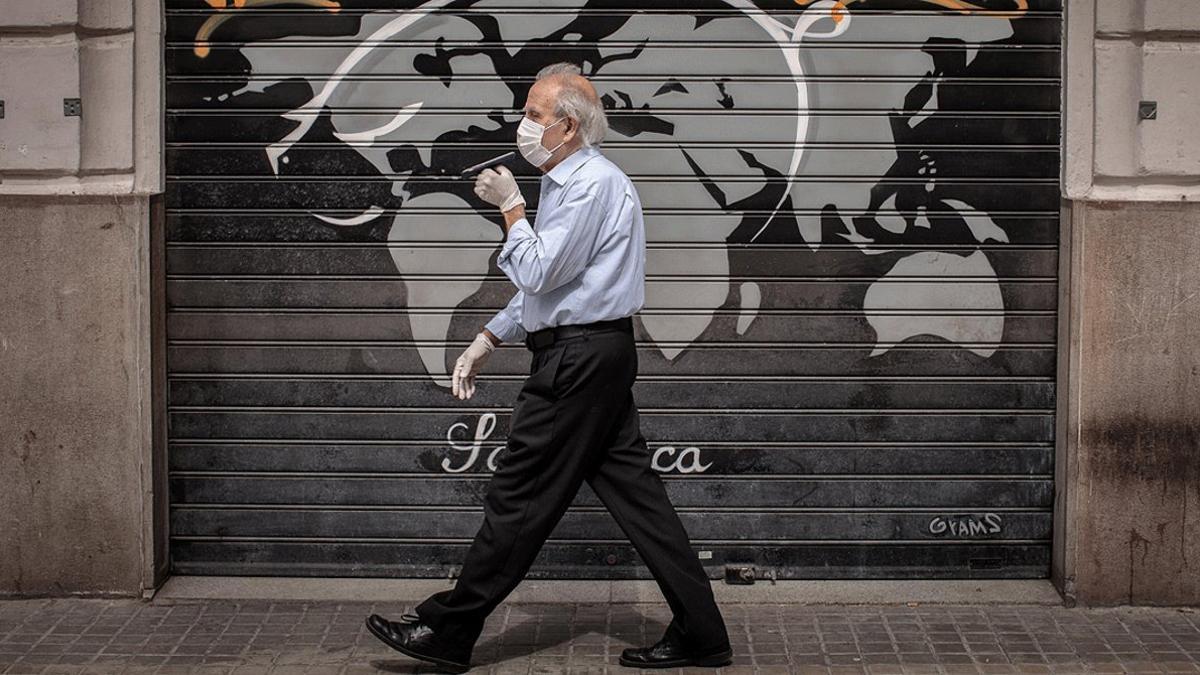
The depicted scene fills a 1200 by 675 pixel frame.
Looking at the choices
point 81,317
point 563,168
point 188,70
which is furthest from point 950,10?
point 81,317

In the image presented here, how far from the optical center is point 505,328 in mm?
6266

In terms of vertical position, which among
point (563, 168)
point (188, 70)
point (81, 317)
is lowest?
point (81, 317)

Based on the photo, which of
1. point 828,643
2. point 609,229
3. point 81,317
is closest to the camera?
point 609,229

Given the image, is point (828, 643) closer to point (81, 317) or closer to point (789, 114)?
point (789, 114)

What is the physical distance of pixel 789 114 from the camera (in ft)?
Answer: 23.2

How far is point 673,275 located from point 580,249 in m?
1.24

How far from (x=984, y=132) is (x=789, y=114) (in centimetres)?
78

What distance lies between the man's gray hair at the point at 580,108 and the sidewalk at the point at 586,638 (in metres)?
1.87

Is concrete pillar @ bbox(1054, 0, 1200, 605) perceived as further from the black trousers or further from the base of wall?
the black trousers

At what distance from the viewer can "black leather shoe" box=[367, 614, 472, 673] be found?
612 cm

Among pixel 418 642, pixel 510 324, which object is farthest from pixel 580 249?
pixel 418 642

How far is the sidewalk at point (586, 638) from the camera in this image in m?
6.32

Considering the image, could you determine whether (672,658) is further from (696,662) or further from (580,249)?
(580,249)

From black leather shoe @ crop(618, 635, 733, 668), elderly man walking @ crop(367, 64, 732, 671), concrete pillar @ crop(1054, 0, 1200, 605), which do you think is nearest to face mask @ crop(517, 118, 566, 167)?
elderly man walking @ crop(367, 64, 732, 671)
